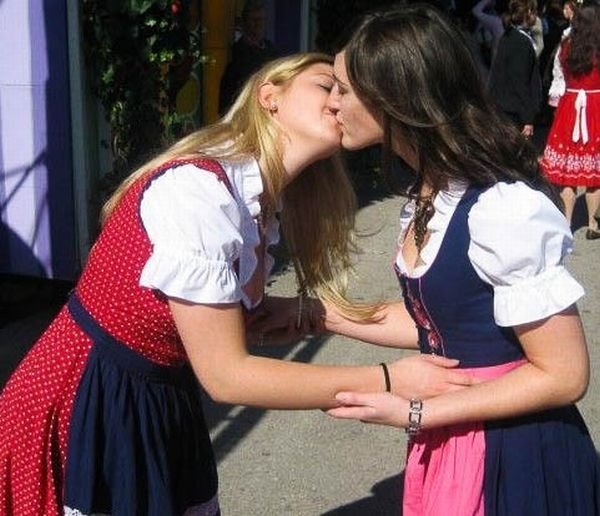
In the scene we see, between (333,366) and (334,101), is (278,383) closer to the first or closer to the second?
(333,366)

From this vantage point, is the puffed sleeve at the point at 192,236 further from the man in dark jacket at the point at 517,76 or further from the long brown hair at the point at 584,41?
the man in dark jacket at the point at 517,76

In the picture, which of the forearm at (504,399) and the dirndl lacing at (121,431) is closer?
the forearm at (504,399)

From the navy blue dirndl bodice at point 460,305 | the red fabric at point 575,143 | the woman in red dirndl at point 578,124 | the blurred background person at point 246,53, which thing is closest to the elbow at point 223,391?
the navy blue dirndl bodice at point 460,305

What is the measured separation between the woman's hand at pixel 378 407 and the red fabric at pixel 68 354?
1.06 ft

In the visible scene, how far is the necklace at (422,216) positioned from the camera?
5.80ft

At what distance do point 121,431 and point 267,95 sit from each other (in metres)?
0.64

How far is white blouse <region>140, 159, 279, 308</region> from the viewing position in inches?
63.6

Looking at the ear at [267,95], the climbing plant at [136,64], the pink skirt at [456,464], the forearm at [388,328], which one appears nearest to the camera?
the pink skirt at [456,464]

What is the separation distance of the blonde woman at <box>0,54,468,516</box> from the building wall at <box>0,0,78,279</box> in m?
3.16

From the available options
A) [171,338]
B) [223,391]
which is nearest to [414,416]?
[223,391]

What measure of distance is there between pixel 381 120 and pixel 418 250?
0.24m

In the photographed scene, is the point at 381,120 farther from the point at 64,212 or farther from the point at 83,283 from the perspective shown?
the point at 64,212

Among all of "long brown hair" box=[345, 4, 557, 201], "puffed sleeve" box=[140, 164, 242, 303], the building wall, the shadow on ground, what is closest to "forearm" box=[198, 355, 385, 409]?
"puffed sleeve" box=[140, 164, 242, 303]

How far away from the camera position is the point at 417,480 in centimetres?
195
